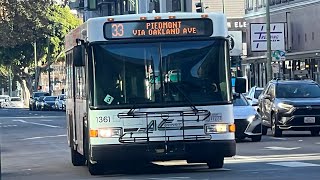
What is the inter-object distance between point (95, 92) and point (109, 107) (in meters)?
0.38

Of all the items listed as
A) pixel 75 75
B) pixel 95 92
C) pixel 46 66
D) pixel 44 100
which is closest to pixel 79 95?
pixel 75 75

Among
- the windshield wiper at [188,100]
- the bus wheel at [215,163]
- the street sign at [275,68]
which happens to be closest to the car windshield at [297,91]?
the bus wheel at [215,163]

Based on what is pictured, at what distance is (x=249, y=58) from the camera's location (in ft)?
216

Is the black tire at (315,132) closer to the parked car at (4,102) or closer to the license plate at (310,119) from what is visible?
the license plate at (310,119)

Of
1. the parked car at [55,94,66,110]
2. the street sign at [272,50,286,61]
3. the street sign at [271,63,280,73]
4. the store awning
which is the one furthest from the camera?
the parked car at [55,94,66,110]

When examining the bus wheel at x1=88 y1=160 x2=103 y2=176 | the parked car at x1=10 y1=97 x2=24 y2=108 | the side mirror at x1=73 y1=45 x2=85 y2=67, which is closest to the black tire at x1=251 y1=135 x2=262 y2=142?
the bus wheel at x1=88 y1=160 x2=103 y2=176

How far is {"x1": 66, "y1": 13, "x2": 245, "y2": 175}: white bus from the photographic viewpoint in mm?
16844

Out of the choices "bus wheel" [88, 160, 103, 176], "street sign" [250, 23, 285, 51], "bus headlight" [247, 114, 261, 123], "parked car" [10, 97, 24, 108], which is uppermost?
"street sign" [250, 23, 285, 51]

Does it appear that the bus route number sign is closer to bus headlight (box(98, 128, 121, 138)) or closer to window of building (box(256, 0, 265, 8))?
bus headlight (box(98, 128, 121, 138))

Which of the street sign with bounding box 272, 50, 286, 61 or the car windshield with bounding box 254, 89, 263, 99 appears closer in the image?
the car windshield with bounding box 254, 89, 263, 99

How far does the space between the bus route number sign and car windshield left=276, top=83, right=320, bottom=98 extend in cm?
1325

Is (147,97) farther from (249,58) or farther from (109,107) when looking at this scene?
(249,58)

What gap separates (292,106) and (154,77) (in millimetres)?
13077

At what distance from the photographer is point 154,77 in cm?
1694
